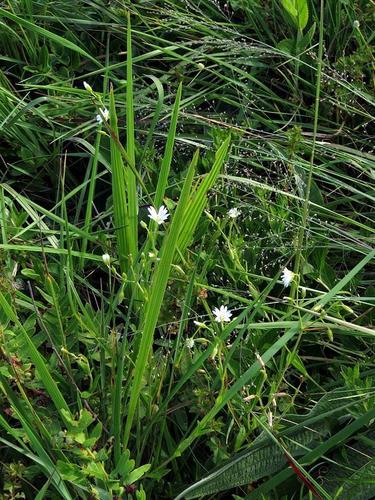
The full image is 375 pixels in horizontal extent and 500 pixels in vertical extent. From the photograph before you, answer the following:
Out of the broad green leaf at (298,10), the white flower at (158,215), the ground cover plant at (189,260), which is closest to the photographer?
the ground cover plant at (189,260)

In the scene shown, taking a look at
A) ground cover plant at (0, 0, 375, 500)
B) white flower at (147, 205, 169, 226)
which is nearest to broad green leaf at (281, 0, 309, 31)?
ground cover plant at (0, 0, 375, 500)

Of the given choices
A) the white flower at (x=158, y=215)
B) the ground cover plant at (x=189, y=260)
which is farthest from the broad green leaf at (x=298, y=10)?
the white flower at (x=158, y=215)

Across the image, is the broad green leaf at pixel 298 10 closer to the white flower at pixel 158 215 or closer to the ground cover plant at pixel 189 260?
the ground cover plant at pixel 189 260

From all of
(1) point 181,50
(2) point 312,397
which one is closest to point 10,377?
(2) point 312,397

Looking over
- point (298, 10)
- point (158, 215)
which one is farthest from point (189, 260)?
point (298, 10)

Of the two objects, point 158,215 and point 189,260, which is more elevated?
point 158,215

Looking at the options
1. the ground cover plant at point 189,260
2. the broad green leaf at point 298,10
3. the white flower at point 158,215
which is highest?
the broad green leaf at point 298,10

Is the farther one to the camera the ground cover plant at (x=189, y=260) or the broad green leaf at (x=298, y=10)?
the broad green leaf at (x=298, y=10)

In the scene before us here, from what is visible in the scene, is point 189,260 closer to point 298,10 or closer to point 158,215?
point 158,215

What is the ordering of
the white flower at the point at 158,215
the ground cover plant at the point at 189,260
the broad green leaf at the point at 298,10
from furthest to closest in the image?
the broad green leaf at the point at 298,10 → the white flower at the point at 158,215 → the ground cover plant at the point at 189,260
